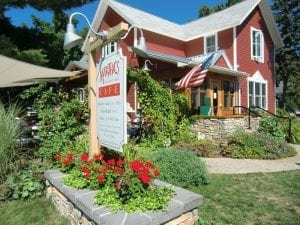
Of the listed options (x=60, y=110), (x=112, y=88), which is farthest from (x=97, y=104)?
(x=60, y=110)

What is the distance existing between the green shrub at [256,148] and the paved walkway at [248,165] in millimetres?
388

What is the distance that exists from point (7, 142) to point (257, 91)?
17.1m

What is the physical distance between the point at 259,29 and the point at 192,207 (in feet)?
63.5

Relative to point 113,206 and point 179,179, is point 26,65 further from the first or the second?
point 113,206

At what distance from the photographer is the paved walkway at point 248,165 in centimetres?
786

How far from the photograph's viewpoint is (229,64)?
17.8 metres

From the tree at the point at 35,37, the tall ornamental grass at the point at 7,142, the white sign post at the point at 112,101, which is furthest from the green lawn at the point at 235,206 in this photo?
the tree at the point at 35,37

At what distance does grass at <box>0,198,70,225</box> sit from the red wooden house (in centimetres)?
1032

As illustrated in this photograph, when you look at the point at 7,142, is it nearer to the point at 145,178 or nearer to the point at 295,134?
the point at 145,178

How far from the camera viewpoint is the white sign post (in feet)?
13.9

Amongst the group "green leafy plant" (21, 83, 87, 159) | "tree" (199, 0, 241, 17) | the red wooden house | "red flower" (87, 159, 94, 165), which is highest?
"tree" (199, 0, 241, 17)

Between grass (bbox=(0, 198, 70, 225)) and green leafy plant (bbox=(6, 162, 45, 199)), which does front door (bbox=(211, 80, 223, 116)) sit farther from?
grass (bbox=(0, 198, 70, 225))

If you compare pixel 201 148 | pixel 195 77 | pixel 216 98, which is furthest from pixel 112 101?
pixel 216 98

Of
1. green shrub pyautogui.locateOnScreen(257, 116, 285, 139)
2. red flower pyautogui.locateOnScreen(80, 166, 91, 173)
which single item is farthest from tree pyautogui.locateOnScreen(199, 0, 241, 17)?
red flower pyautogui.locateOnScreen(80, 166, 91, 173)
